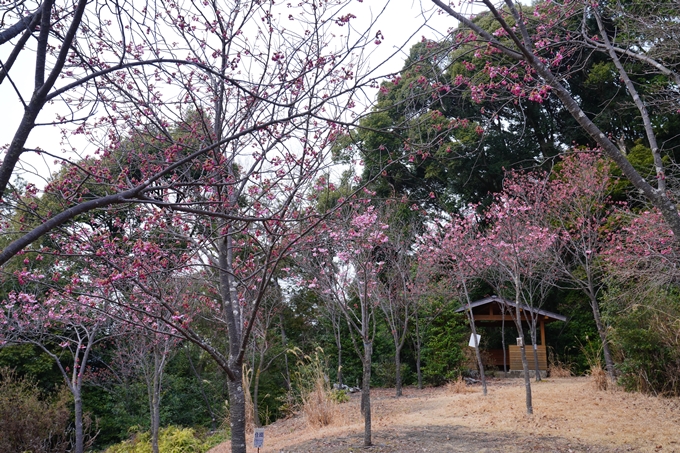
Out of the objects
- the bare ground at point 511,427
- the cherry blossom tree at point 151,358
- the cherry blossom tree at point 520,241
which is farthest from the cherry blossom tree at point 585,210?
the cherry blossom tree at point 151,358

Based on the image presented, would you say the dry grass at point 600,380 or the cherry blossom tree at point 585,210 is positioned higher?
the cherry blossom tree at point 585,210

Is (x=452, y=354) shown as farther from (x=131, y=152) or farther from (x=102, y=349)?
(x=131, y=152)

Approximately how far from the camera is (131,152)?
4.19 metres

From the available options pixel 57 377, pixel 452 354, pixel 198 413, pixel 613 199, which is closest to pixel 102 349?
pixel 57 377

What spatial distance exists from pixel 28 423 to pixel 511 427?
27.8 feet

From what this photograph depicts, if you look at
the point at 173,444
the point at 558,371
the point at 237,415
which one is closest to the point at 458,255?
the point at 558,371

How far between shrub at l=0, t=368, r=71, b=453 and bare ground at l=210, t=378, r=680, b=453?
130 inches

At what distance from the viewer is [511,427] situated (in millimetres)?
6965

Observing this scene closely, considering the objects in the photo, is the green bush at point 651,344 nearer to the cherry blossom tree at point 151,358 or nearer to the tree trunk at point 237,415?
the tree trunk at point 237,415

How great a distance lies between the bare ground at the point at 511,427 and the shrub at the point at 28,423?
330cm

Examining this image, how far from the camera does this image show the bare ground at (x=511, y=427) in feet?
19.5

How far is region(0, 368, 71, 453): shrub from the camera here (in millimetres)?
9297

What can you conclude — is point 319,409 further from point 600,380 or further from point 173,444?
point 600,380

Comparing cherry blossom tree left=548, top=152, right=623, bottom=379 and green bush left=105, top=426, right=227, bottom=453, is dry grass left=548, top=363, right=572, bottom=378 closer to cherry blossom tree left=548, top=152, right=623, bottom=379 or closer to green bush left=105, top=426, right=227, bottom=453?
cherry blossom tree left=548, top=152, right=623, bottom=379
